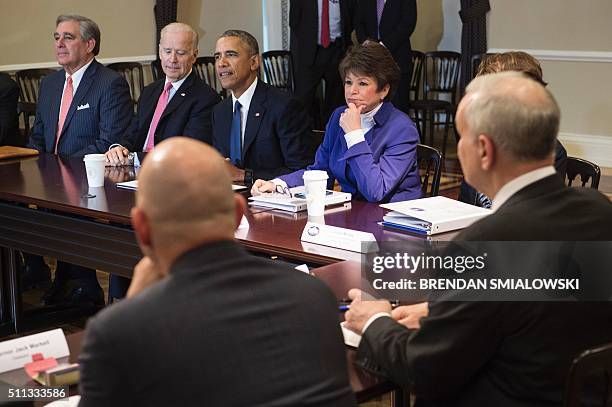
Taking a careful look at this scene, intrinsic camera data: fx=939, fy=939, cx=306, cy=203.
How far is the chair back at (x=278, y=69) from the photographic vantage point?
9.05 m

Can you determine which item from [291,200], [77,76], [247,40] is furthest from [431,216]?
[77,76]

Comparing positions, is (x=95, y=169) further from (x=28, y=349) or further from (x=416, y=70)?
(x=416, y=70)

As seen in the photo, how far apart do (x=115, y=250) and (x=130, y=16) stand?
5.39 metres

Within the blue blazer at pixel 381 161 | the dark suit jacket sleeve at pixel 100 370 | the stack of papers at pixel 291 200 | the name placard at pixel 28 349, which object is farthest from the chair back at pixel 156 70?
the dark suit jacket sleeve at pixel 100 370

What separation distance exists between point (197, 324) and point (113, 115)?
3.65 metres

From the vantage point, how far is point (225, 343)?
1.39 metres

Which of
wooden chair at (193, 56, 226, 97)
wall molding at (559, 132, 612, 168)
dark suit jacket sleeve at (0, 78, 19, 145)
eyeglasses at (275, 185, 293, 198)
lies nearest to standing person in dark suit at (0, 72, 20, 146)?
dark suit jacket sleeve at (0, 78, 19, 145)

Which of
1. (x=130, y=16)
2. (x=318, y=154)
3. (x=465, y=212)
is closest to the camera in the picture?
(x=465, y=212)

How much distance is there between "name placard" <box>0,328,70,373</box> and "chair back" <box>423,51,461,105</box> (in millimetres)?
7085

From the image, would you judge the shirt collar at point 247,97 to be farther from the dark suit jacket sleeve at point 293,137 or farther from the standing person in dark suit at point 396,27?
the standing person in dark suit at point 396,27

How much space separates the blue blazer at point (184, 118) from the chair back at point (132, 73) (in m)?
3.20

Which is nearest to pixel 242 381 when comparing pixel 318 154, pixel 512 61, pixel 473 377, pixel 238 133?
pixel 473 377

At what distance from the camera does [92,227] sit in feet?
11.8

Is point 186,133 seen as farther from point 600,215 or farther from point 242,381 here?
point 242,381
